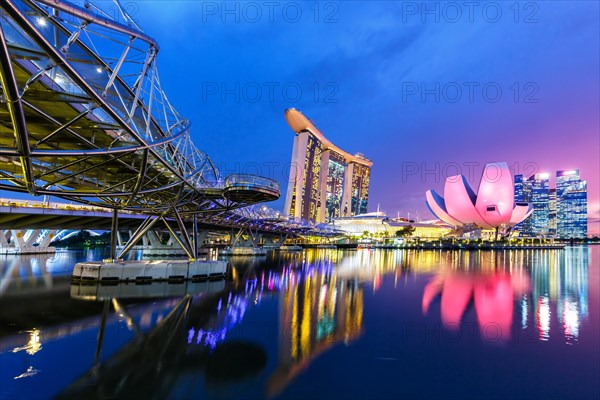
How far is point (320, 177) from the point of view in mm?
147375

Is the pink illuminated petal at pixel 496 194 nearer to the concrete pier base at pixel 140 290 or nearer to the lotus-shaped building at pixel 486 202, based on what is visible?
the lotus-shaped building at pixel 486 202

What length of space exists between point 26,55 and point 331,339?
886 centimetres

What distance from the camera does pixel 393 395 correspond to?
20.1 feet

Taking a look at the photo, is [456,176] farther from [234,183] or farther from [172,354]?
[172,354]

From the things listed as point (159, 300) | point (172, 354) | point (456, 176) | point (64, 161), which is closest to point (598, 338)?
point (172, 354)

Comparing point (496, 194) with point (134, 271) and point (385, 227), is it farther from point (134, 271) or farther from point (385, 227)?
point (134, 271)

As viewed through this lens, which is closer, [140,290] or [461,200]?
[140,290]

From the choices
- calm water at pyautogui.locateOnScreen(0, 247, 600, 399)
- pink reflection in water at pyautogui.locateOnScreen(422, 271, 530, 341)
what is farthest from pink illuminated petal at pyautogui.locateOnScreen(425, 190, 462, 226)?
calm water at pyautogui.locateOnScreen(0, 247, 600, 399)

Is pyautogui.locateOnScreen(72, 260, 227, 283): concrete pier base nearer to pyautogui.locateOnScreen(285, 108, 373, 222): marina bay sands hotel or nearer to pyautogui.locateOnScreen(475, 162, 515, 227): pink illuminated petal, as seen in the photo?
pyautogui.locateOnScreen(475, 162, 515, 227): pink illuminated petal

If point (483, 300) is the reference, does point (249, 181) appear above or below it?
above

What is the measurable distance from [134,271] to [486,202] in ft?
295

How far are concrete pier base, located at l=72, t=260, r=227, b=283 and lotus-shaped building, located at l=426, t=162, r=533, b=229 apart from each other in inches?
3318

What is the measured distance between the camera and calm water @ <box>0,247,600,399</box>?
21.0 ft

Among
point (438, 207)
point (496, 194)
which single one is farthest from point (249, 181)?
point (438, 207)
